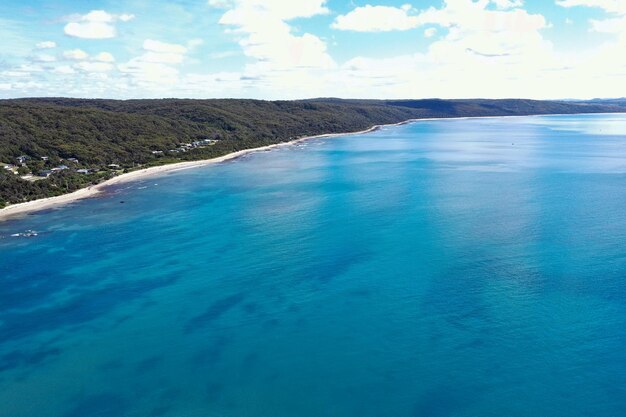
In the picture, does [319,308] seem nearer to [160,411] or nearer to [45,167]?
[160,411]

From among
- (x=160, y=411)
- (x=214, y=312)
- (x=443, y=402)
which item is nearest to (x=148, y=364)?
(x=160, y=411)

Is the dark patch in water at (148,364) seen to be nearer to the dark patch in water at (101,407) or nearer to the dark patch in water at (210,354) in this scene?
the dark patch in water at (210,354)

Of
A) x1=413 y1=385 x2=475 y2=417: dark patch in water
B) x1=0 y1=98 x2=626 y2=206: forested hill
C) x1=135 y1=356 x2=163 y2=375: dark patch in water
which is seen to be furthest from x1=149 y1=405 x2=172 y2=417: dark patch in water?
x1=0 y1=98 x2=626 y2=206: forested hill

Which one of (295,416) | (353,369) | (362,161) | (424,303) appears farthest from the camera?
(362,161)

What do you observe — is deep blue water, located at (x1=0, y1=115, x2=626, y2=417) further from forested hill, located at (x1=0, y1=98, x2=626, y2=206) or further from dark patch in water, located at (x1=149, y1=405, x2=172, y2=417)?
forested hill, located at (x1=0, y1=98, x2=626, y2=206)

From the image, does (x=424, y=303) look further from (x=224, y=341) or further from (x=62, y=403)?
(x=62, y=403)

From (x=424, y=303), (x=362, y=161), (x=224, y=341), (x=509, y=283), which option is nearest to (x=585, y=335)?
(x=509, y=283)

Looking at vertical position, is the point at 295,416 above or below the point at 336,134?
below
